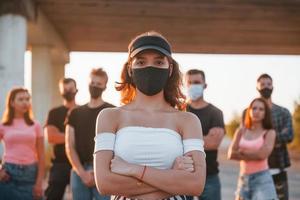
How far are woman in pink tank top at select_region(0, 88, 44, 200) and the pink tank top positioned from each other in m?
2.05

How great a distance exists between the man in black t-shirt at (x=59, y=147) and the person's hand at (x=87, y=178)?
139 cm

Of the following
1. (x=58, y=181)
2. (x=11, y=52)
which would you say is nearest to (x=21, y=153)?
(x=58, y=181)

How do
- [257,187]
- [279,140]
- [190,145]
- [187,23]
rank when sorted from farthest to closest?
[187,23], [279,140], [257,187], [190,145]

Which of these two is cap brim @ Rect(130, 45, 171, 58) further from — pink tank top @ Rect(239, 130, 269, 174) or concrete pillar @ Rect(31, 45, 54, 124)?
concrete pillar @ Rect(31, 45, 54, 124)

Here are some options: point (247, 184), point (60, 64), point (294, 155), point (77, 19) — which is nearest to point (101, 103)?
point (247, 184)

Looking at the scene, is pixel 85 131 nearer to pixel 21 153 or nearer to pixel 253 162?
pixel 21 153

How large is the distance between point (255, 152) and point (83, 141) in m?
1.73

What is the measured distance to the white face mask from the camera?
19.6ft

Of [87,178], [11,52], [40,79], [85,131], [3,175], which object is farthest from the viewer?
[40,79]

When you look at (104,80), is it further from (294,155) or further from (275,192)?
(294,155)

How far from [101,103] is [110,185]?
2997mm

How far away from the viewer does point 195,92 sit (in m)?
5.97

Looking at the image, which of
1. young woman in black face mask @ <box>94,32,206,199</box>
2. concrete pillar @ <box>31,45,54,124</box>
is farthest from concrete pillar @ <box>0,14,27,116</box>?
young woman in black face mask @ <box>94,32,206,199</box>

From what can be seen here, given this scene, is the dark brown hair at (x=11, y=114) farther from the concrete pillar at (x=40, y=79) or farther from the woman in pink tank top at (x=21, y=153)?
the concrete pillar at (x=40, y=79)
